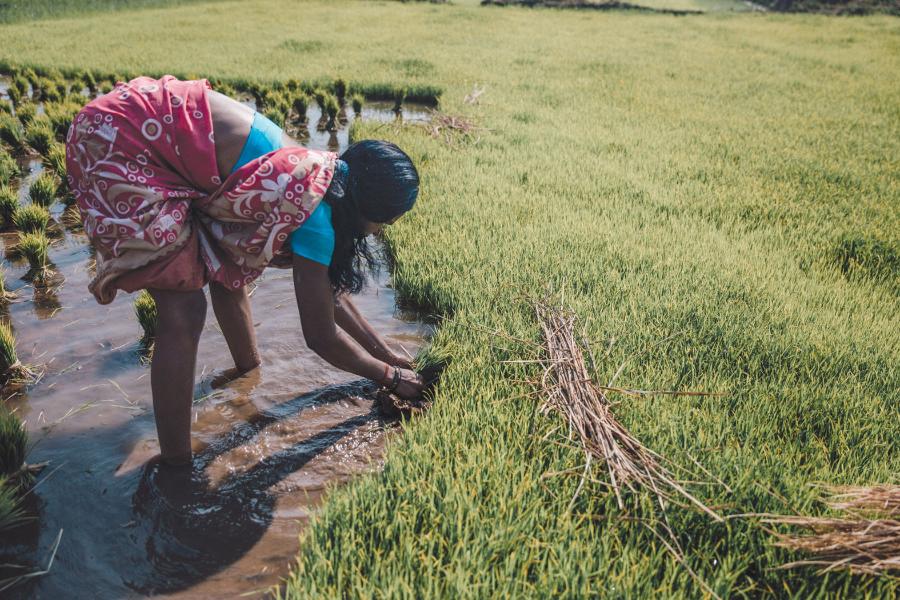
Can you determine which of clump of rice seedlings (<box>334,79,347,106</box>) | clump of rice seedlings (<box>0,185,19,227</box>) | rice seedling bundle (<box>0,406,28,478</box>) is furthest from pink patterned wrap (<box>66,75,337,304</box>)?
clump of rice seedlings (<box>334,79,347,106</box>)

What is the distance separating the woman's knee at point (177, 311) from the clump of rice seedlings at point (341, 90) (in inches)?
269

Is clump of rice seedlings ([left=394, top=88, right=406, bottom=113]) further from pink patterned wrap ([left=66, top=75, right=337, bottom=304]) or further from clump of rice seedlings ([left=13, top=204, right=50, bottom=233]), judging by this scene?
pink patterned wrap ([left=66, top=75, right=337, bottom=304])

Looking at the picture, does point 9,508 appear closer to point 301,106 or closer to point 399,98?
point 301,106

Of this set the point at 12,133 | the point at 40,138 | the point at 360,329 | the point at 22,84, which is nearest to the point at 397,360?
the point at 360,329

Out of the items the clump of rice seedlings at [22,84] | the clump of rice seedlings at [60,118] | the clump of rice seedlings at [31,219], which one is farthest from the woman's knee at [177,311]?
the clump of rice seedlings at [22,84]

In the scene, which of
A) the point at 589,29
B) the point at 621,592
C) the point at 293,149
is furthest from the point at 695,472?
the point at 589,29

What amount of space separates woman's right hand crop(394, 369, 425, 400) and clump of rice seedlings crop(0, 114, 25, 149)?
5.40m

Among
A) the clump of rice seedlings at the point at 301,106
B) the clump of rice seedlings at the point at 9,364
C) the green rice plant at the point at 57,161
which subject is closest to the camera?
the clump of rice seedlings at the point at 9,364

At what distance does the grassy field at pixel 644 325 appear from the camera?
4.85 ft

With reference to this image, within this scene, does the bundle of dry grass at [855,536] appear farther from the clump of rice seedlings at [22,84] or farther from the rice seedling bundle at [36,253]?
the clump of rice seedlings at [22,84]

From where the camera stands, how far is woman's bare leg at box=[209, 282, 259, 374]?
238 centimetres

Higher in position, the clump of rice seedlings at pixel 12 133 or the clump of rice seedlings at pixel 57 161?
the clump of rice seedlings at pixel 12 133

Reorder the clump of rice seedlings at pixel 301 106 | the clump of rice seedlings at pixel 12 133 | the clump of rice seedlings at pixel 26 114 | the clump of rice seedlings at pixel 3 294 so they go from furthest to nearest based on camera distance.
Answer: the clump of rice seedlings at pixel 301 106 < the clump of rice seedlings at pixel 26 114 < the clump of rice seedlings at pixel 12 133 < the clump of rice seedlings at pixel 3 294

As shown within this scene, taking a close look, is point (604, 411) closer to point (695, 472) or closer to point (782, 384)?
point (695, 472)
